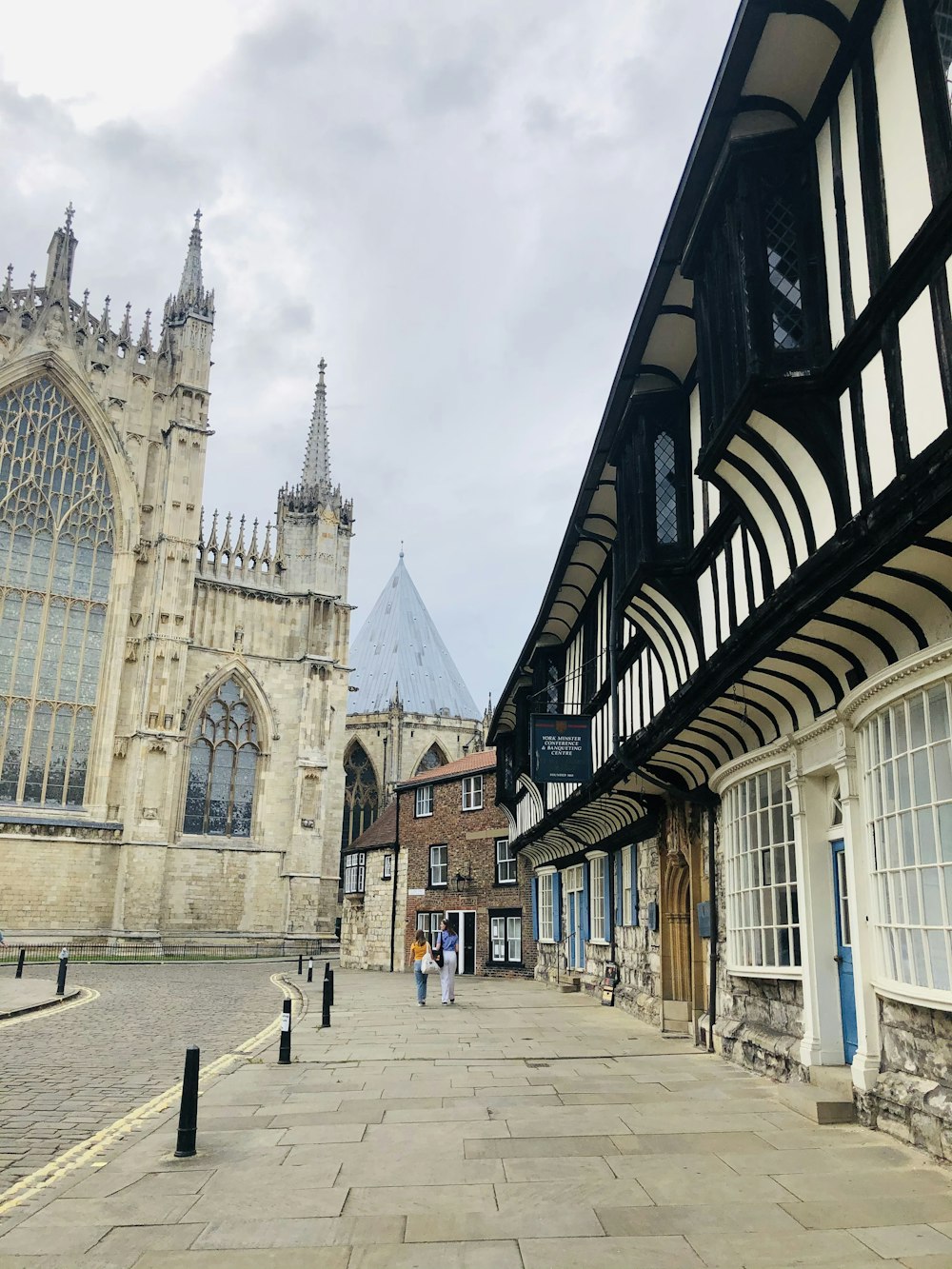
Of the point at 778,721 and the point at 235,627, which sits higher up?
the point at 235,627

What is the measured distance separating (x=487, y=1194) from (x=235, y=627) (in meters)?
40.3

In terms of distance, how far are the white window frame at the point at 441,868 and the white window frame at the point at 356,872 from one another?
16.2ft

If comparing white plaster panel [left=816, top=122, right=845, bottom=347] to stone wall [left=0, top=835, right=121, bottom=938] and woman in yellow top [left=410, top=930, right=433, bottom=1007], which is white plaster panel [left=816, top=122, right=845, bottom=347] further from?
stone wall [left=0, top=835, right=121, bottom=938]

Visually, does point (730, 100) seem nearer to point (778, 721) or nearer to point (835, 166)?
point (835, 166)

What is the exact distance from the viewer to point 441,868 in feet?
103

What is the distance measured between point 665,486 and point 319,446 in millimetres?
41389

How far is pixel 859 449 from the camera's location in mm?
5848

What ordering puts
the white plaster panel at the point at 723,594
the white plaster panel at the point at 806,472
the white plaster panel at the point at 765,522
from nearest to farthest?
1. the white plaster panel at the point at 806,472
2. the white plaster panel at the point at 765,522
3. the white plaster panel at the point at 723,594

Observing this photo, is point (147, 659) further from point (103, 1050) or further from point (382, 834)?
point (103, 1050)

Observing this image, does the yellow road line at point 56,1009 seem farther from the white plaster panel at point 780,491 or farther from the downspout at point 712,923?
the white plaster panel at point 780,491

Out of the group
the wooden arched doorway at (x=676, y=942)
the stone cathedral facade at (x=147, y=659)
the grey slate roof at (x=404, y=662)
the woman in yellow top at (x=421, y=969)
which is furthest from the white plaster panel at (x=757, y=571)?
the grey slate roof at (x=404, y=662)

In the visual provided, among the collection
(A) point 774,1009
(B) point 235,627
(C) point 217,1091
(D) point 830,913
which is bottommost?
(C) point 217,1091

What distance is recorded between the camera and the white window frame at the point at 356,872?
119ft

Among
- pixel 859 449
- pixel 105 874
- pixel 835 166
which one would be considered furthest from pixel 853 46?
pixel 105 874
